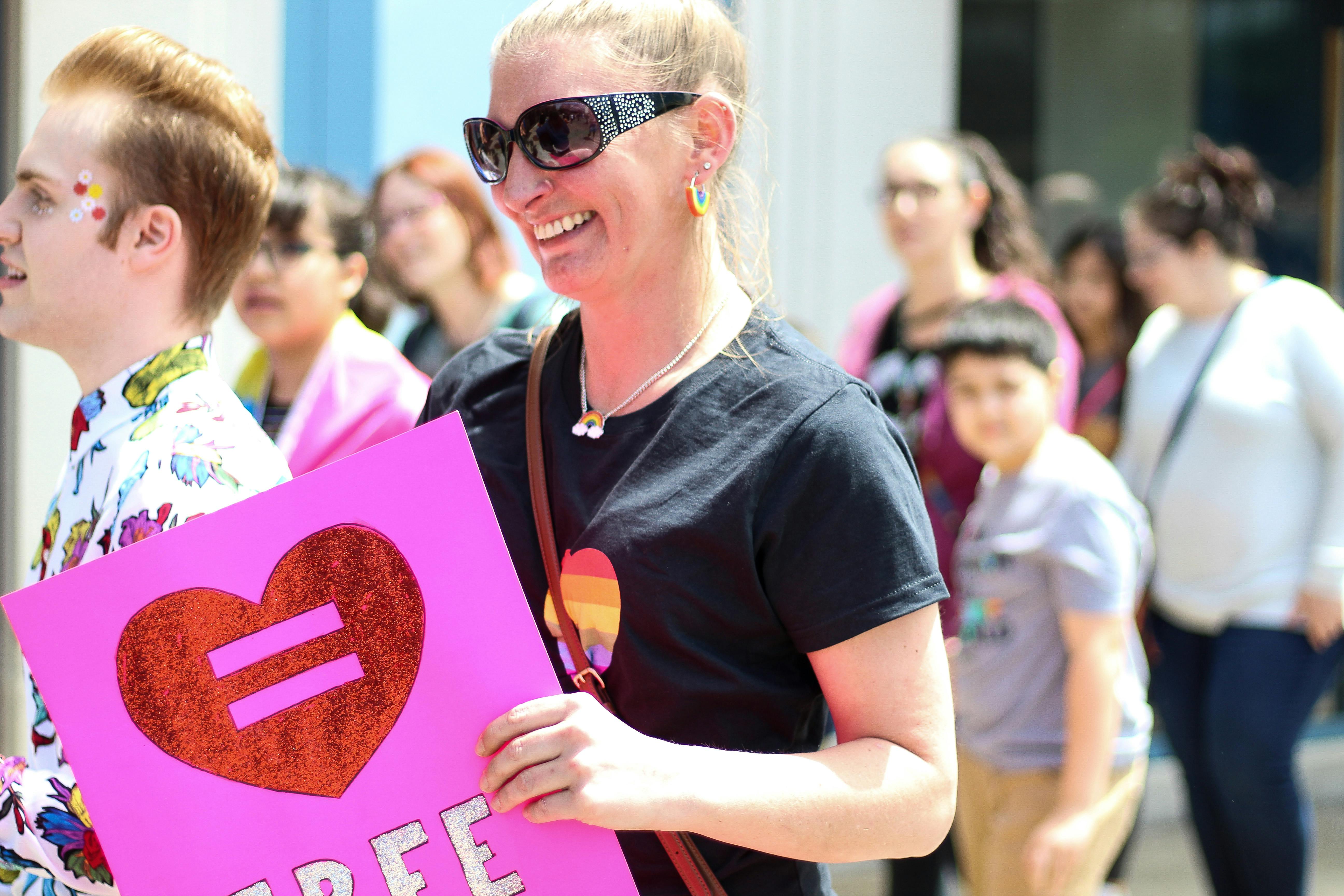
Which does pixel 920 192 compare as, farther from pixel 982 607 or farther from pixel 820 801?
pixel 820 801

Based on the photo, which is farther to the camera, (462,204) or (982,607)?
(462,204)

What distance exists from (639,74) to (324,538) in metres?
0.58

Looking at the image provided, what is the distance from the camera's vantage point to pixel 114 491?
5.17ft

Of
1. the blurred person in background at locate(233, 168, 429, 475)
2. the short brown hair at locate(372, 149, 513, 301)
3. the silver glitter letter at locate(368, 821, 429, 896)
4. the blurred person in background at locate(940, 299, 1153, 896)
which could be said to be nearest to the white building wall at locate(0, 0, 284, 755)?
the short brown hair at locate(372, 149, 513, 301)

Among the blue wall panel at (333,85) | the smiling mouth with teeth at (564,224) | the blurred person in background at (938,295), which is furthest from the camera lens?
the blue wall panel at (333,85)

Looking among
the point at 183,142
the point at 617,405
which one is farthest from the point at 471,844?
the point at 183,142

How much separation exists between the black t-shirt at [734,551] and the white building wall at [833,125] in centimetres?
347

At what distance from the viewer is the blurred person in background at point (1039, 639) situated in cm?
305

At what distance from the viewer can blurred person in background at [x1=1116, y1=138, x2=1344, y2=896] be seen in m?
3.59

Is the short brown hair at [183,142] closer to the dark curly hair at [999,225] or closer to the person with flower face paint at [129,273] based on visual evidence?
the person with flower face paint at [129,273]

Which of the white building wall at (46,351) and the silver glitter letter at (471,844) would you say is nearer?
the silver glitter letter at (471,844)

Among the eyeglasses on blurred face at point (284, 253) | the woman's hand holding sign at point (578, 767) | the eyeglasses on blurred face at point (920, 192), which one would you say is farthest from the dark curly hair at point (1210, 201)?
the woman's hand holding sign at point (578, 767)

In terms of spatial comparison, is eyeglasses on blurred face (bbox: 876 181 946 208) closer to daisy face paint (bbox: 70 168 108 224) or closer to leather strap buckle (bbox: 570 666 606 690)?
daisy face paint (bbox: 70 168 108 224)

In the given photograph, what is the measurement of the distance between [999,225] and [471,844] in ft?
11.0
